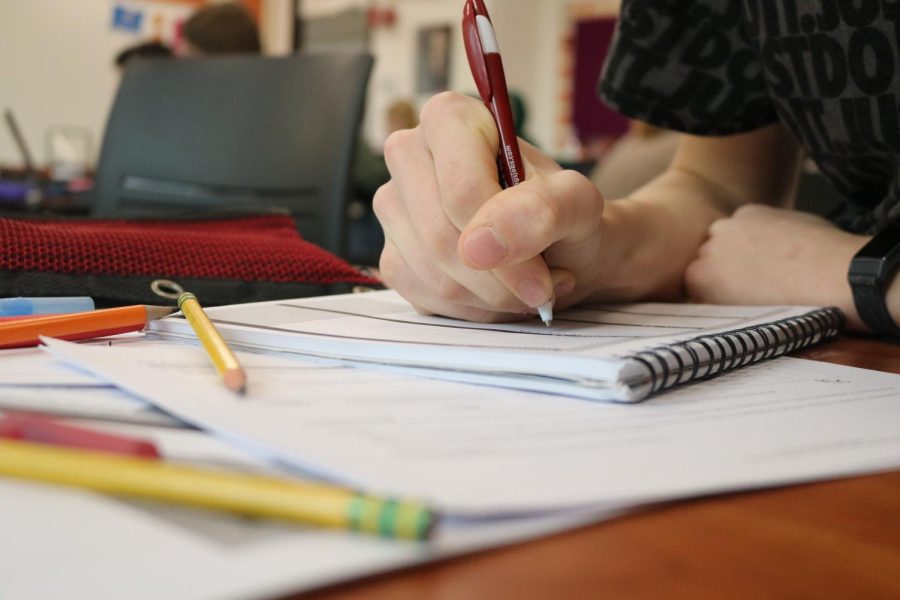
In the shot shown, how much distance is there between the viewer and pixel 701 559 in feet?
0.64

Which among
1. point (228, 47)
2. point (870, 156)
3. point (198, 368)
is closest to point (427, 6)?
point (228, 47)

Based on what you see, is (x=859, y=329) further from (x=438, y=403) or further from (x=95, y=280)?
(x=95, y=280)

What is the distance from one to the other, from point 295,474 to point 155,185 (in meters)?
1.03

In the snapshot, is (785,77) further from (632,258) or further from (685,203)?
(632,258)

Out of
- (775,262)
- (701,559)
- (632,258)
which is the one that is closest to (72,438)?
(701,559)

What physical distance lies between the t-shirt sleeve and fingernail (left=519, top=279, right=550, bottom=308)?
0.44m

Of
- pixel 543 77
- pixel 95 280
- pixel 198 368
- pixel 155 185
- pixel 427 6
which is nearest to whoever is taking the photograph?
pixel 198 368

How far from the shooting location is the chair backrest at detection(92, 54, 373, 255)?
105cm

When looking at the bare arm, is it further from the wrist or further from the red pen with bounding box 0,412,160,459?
the red pen with bounding box 0,412,160,459

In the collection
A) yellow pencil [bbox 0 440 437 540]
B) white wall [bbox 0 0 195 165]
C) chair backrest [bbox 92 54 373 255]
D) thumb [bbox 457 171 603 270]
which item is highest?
thumb [bbox 457 171 603 270]

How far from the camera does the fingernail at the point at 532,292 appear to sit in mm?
404

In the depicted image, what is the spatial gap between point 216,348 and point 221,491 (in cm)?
15

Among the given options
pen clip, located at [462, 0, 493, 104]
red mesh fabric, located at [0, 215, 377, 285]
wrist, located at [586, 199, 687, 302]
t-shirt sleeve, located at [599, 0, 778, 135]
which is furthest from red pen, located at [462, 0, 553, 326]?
t-shirt sleeve, located at [599, 0, 778, 135]

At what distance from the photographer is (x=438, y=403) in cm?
30
